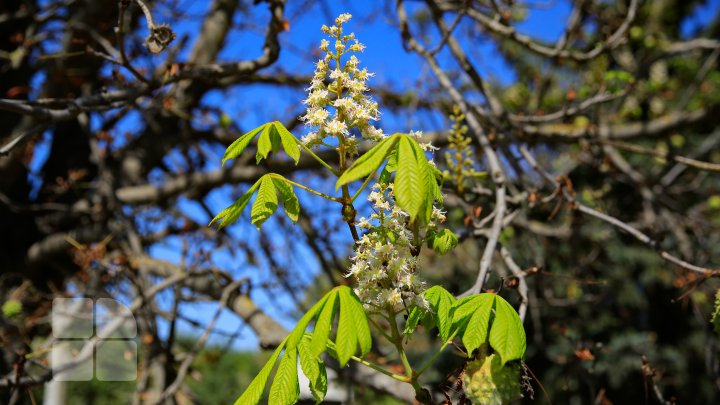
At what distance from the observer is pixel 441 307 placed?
1.13 m

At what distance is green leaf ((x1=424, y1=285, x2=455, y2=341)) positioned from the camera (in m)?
1.11

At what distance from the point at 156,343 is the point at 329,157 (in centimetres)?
137

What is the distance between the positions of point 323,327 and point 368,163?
0.92 ft

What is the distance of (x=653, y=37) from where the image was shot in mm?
5191

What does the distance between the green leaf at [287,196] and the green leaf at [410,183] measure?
0.24 m

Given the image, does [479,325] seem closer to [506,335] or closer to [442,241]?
[506,335]

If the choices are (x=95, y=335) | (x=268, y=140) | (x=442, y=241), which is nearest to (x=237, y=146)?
(x=268, y=140)

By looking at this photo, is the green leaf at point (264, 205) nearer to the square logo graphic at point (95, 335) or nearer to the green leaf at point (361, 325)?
the green leaf at point (361, 325)

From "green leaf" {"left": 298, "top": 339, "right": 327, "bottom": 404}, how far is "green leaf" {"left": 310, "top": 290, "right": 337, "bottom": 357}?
13 centimetres

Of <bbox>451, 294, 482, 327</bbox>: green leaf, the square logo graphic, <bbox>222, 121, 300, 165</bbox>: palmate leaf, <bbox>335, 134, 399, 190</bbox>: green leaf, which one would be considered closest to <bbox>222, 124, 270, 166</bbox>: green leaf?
<bbox>222, 121, 300, 165</bbox>: palmate leaf

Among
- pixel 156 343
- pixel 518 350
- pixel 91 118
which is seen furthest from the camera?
pixel 91 118

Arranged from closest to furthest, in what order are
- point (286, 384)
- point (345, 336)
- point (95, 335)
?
point (345, 336), point (286, 384), point (95, 335)

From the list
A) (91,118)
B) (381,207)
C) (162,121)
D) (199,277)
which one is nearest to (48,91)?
(91,118)

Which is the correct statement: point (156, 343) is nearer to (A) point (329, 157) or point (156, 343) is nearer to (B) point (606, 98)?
(A) point (329, 157)
